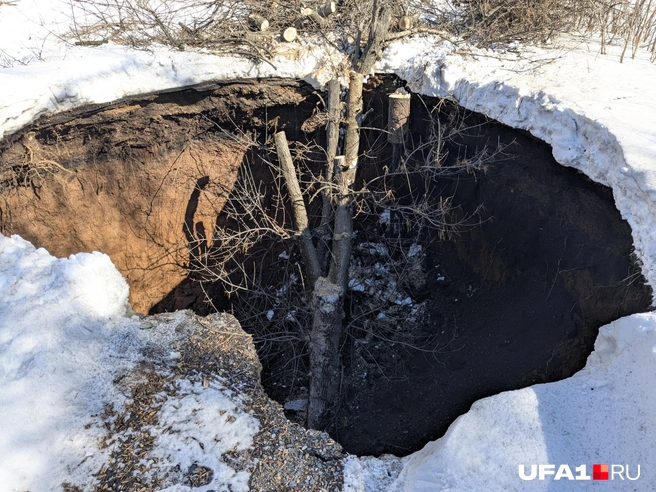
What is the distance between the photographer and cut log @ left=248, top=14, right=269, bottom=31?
510cm

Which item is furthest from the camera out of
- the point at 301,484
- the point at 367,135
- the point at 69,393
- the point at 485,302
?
the point at 367,135

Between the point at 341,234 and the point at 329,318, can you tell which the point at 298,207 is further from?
the point at 329,318

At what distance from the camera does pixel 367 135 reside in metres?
5.36

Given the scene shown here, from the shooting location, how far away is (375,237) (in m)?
5.74

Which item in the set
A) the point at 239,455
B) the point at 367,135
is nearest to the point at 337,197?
the point at 367,135

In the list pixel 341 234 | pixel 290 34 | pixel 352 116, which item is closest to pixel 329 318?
pixel 341 234

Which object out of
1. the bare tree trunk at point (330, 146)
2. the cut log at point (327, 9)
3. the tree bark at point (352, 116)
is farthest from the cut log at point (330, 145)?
the cut log at point (327, 9)

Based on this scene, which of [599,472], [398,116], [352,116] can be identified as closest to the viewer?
[599,472]

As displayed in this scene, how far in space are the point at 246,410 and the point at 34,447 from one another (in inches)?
47.8

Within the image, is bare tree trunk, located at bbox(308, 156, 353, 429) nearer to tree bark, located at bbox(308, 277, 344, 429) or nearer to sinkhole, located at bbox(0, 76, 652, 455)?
tree bark, located at bbox(308, 277, 344, 429)

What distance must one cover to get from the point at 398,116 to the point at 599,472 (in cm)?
352

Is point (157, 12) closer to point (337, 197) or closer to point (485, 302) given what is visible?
point (337, 197)

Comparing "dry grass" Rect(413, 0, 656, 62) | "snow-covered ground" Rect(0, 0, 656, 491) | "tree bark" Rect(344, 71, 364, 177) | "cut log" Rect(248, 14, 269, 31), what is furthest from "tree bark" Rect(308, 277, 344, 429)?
"dry grass" Rect(413, 0, 656, 62)

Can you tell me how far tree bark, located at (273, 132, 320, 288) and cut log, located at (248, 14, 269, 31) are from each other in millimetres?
1505
